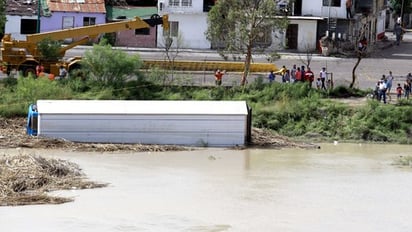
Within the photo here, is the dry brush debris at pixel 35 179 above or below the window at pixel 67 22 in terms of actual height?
below

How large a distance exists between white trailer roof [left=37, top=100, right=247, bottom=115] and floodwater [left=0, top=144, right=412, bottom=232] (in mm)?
1768

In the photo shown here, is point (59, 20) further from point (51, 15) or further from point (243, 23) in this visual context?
point (243, 23)

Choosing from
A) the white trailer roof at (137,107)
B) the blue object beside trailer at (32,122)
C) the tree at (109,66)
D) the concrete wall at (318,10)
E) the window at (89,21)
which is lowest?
the blue object beside trailer at (32,122)

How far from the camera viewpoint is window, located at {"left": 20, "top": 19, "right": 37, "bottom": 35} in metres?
71.0

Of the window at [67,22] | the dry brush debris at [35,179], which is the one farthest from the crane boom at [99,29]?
the dry brush debris at [35,179]

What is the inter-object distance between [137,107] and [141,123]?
90 centimetres

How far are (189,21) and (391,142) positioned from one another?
29.9 meters

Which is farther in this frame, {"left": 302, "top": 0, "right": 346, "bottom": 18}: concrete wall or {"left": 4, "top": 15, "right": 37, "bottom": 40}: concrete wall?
{"left": 302, "top": 0, "right": 346, "bottom": 18}: concrete wall

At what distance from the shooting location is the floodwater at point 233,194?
27.9 metres

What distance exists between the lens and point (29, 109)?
4241cm

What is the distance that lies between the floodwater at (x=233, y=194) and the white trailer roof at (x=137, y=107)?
177cm

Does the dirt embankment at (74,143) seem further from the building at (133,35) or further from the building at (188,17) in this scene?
the building at (188,17)

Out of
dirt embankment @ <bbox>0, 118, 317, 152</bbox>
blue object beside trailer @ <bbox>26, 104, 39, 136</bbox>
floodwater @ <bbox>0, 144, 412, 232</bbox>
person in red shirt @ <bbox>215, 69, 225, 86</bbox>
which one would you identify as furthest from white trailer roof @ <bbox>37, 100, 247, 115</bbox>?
person in red shirt @ <bbox>215, 69, 225, 86</bbox>

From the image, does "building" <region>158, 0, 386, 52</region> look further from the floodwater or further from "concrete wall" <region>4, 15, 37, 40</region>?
the floodwater
